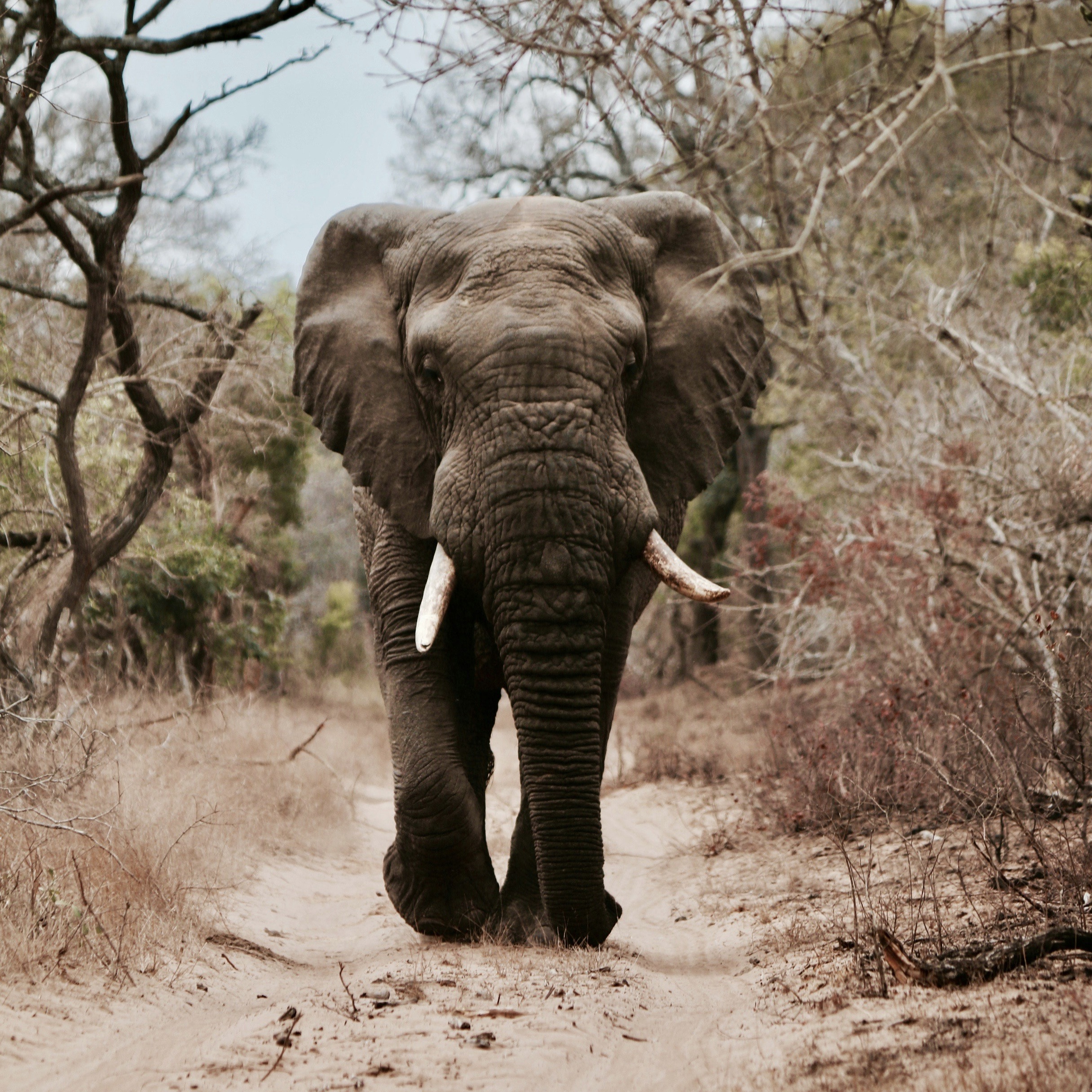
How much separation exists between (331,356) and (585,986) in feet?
10.6

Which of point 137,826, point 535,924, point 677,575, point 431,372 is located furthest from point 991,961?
point 137,826

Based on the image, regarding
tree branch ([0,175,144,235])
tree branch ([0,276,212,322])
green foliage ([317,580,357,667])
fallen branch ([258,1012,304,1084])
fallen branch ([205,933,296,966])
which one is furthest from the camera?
green foliage ([317,580,357,667])

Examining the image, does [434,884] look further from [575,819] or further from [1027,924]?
[1027,924]

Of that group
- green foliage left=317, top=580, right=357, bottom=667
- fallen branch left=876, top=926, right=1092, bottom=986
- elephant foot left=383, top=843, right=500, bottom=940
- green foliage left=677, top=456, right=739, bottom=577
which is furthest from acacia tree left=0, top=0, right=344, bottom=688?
green foliage left=317, top=580, right=357, bottom=667

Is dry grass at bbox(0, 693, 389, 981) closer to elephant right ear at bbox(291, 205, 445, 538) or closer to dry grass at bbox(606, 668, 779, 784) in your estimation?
elephant right ear at bbox(291, 205, 445, 538)

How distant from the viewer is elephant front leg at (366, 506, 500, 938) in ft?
18.1

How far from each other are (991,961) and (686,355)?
3193 mm

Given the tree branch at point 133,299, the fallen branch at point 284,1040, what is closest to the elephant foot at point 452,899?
the fallen branch at point 284,1040

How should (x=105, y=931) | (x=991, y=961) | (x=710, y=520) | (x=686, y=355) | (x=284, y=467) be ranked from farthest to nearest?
(x=710, y=520)
(x=284, y=467)
(x=686, y=355)
(x=105, y=931)
(x=991, y=961)

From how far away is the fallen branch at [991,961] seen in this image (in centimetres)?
399

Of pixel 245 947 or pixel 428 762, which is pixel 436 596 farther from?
pixel 245 947

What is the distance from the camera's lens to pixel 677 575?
5043 millimetres

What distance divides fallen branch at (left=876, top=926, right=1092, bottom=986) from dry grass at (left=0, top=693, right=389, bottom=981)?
116 inches

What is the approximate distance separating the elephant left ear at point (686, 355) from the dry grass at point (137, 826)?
2.87 meters
